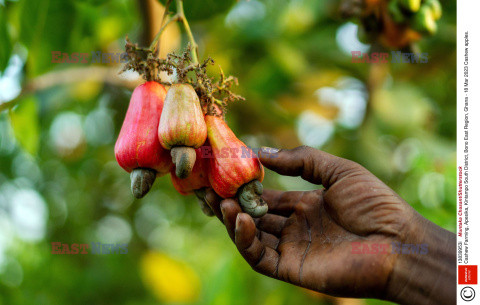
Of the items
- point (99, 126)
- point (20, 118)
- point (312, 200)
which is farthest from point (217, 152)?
point (99, 126)

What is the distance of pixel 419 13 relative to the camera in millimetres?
1642

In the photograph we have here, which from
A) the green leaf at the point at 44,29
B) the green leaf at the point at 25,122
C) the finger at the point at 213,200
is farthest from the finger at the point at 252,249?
the green leaf at the point at 25,122

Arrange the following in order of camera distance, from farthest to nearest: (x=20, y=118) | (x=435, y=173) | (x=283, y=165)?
(x=435, y=173) → (x=20, y=118) → (x=283, y=165)

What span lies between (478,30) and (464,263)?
84cm

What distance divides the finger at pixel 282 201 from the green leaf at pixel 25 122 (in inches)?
47.4

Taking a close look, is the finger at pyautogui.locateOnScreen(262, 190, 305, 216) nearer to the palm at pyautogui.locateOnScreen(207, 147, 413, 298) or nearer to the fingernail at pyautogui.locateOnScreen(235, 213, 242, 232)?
the palm at pyautogui.locateOnScreen(207, 147, 413, 298)

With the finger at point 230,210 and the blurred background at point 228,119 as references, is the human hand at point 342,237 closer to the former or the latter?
the finger at point 230,210

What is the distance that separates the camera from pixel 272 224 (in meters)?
1.36

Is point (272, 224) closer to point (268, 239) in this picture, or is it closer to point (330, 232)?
point (268, 239)

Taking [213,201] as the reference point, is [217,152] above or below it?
above

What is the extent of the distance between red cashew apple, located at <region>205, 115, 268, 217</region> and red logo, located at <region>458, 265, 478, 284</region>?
1.97 ft

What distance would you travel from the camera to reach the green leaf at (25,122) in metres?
1.94

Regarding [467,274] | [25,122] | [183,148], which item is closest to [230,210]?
[183,148]

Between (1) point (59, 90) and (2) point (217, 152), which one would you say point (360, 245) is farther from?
(1) point (59, 90)
